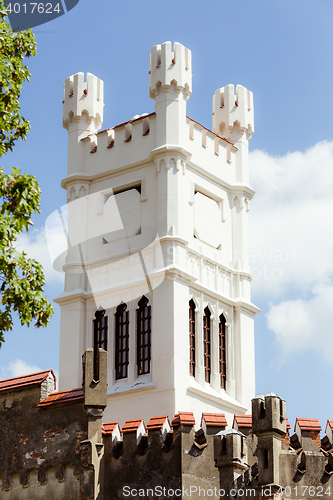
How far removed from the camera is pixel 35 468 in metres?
23.5

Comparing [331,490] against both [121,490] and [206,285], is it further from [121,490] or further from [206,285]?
[206,285]

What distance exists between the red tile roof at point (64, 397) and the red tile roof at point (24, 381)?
48cm

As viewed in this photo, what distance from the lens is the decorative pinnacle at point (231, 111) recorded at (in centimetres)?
4347

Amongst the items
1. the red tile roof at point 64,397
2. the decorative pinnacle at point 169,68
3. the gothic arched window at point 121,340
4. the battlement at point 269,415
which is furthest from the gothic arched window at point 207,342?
the battlement at point 269,415

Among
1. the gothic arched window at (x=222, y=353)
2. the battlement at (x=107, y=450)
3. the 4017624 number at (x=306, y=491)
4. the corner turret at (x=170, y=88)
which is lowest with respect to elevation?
the 4017624 number at (x=306, y=491)

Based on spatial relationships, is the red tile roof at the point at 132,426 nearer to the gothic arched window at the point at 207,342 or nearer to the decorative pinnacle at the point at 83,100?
the gothic arched window at the point at 207,342

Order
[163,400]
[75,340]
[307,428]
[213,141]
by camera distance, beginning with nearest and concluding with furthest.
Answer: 1. [307,428]
2. [163,400]
3. [75,340]
4. [213,141]

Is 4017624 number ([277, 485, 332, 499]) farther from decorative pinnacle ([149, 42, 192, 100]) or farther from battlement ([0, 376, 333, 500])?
decorative pinnacle ([149, 42, 192, 100])

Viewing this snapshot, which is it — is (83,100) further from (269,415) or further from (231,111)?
(269,415)

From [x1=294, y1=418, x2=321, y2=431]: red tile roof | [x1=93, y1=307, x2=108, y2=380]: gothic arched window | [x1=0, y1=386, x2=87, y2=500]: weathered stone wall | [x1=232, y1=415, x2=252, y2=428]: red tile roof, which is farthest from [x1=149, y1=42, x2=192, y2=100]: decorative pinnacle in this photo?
[x1=294, y1=418, x2=321, y2=431]: red tile roof

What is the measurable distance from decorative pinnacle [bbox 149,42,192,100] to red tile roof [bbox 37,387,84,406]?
19.0m

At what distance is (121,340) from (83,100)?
10.6 m

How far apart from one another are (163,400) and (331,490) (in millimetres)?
14225

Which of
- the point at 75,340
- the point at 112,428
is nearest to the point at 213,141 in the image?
the point at 75,340
